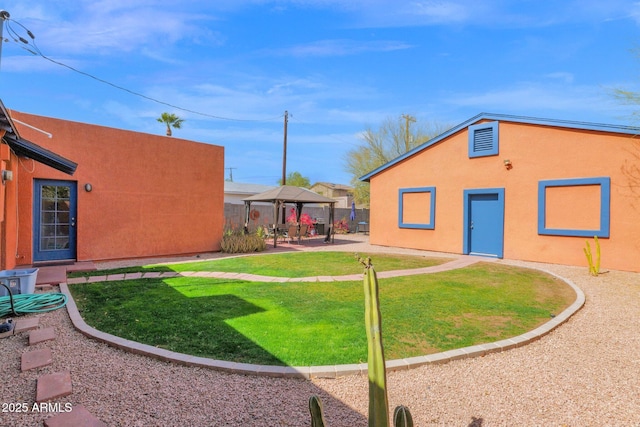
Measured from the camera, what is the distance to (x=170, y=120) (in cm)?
2178

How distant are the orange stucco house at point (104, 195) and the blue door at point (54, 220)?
2cm

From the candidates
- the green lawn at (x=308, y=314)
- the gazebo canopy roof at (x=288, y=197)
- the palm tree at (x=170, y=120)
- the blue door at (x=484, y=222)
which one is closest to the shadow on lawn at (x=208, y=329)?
the green lawn at (x=308, y=314)

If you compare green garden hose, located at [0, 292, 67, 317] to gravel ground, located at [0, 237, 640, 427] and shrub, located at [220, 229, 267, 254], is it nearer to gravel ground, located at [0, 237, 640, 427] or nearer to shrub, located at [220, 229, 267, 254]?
gravel ground, located at [0, 237, 640, 427]

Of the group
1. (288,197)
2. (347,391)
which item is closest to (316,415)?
(347,391)

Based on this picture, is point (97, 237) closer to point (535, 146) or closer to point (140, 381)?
point (140, 381)

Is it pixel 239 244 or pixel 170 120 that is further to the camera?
pixel 170 120

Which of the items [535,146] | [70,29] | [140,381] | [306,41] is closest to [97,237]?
[70,29]

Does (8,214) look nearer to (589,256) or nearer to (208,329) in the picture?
(208,329)

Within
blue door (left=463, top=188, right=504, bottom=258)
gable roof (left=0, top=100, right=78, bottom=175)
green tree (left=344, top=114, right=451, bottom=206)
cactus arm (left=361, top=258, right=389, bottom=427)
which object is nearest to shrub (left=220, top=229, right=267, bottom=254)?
gable roof (left=0, top=100, right=78, bottom=175)

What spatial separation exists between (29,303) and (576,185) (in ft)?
42.6

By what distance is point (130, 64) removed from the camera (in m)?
11.4

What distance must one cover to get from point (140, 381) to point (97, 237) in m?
8.56

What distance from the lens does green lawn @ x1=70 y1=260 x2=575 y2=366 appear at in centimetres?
365

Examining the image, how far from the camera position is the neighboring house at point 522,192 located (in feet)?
29.6
